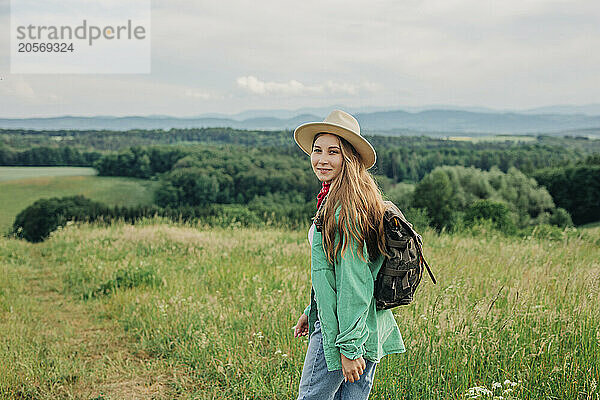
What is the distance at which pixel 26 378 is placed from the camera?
4.23 metres

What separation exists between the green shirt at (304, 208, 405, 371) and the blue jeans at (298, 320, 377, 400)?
117 millimetres

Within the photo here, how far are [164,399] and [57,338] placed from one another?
209 centimetres

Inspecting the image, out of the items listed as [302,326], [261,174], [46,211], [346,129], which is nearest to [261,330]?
[302,326]

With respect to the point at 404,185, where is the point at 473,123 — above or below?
above

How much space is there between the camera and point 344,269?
2.23 m

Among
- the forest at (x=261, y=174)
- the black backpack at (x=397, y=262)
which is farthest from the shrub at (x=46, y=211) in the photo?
the black backpack at (x=397, y=262)

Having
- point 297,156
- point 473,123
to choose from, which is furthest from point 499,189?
point 473,123

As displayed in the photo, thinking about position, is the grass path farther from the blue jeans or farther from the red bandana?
the red bandana

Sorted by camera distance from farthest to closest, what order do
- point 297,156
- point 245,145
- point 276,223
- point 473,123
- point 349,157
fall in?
1. point 473,123
2. point 245,145
3. point 297,156
4. point 276,223
5. point 349,157

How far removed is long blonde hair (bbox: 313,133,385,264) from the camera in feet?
7.43

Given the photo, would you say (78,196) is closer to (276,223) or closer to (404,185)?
(276,223)

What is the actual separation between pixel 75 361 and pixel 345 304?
3.63 m

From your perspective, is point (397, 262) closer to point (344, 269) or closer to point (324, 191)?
point (344, 269)

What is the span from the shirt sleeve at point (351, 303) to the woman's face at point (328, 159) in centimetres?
41
